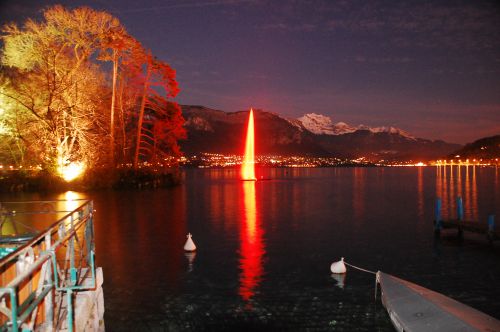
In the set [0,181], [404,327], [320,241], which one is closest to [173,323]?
[404,327]

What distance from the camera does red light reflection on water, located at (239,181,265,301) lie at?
1772 centimetres

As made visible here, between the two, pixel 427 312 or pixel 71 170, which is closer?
pixel 427 312

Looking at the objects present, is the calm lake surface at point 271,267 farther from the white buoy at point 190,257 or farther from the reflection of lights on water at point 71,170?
the reflection of lights on water at point 71,170

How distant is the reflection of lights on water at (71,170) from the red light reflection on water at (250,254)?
81.9 feet

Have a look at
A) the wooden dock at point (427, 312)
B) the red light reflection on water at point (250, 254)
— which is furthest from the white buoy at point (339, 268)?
the wooden dock at point (427, 312)

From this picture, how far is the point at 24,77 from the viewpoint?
50906 millimetres

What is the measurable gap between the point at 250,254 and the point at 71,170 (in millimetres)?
37911

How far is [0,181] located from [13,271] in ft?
184

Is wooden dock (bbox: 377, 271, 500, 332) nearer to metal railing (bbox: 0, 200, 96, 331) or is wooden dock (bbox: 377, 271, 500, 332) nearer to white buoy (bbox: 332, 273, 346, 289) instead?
white buoy (bbox: 332, 273, 346, 289)

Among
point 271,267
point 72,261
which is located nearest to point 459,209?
point 271,267

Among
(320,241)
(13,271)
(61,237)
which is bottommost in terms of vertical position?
(320,241)

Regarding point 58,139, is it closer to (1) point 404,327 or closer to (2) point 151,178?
(2) point 151,178

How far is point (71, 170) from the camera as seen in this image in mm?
54812

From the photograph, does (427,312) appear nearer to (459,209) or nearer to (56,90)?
(459,209)
